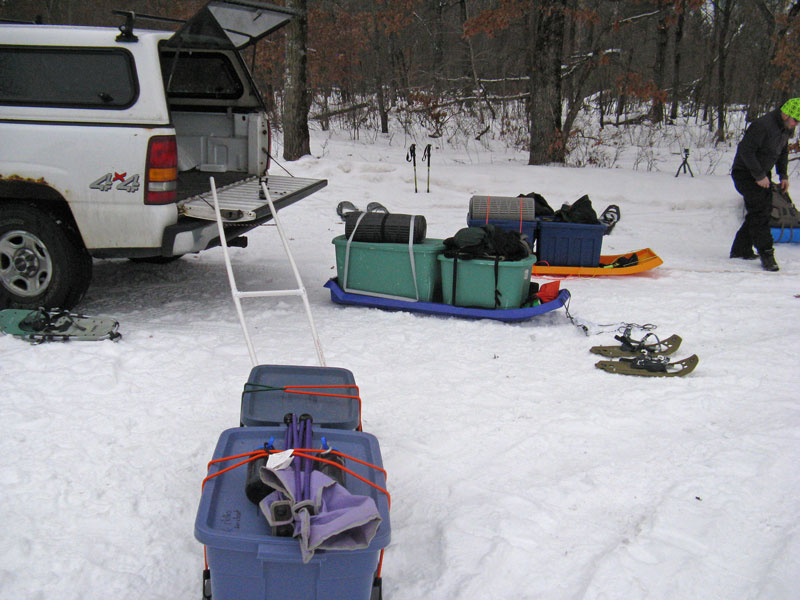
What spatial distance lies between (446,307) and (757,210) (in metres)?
4.15

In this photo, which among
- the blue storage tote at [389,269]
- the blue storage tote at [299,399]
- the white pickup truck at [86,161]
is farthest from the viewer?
the blue storage tote at [389,269]

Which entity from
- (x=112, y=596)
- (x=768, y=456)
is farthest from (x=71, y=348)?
(x=768, y=456)

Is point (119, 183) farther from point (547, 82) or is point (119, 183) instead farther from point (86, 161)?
point (547, 82)

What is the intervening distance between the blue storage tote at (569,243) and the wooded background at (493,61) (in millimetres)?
6660

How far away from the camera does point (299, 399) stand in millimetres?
3125

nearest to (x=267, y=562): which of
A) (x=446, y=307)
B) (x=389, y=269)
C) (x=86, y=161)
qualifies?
(x=86, y=161)

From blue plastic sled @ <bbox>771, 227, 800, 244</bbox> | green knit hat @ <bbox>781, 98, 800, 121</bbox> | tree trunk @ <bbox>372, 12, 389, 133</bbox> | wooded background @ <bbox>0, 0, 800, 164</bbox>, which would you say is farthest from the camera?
tree trunk @ <bbox>372, 12, 389, 133</bbox>

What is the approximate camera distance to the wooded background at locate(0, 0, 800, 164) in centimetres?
1290

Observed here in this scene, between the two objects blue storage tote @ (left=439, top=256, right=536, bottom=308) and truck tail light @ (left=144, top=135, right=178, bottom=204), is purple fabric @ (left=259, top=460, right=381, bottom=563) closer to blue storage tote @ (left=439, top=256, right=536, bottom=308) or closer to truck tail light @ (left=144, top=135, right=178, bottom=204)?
truck tail light @ (left=144, top=135, right=178, bottom=204)

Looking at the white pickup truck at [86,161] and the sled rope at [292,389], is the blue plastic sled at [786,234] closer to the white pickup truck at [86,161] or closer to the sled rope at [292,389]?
the white pickup truck at [86,161]

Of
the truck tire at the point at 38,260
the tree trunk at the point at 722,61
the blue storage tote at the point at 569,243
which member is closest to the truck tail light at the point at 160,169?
the truck tire at the point at 38,260

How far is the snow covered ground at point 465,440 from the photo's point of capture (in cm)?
257

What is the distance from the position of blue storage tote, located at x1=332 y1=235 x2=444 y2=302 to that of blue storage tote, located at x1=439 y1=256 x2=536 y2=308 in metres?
0.13

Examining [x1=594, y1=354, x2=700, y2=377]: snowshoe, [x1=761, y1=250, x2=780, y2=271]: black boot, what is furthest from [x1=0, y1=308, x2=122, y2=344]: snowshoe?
[x1=761, y1=250, x2=780, y2=271]: black boot
